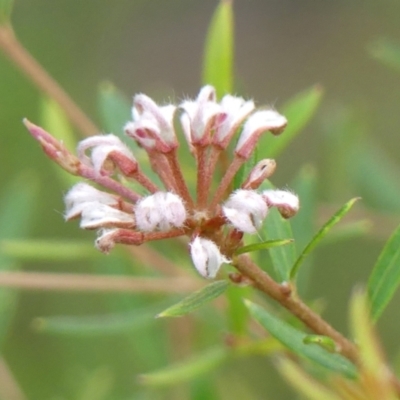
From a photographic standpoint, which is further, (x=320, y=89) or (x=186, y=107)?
(x=320, y=89)

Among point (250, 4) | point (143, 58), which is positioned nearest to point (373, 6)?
point (250, 4)

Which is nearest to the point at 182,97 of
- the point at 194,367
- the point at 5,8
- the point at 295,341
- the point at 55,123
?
the point at 55,123

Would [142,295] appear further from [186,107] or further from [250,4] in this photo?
[250,4]

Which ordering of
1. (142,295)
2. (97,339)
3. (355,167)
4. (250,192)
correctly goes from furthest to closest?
1. (97,339)
2. (355,167)
3. (142,295)
4. (250,192)

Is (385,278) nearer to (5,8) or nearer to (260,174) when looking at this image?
(260,174)

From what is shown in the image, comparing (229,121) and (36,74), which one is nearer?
(229,121)
